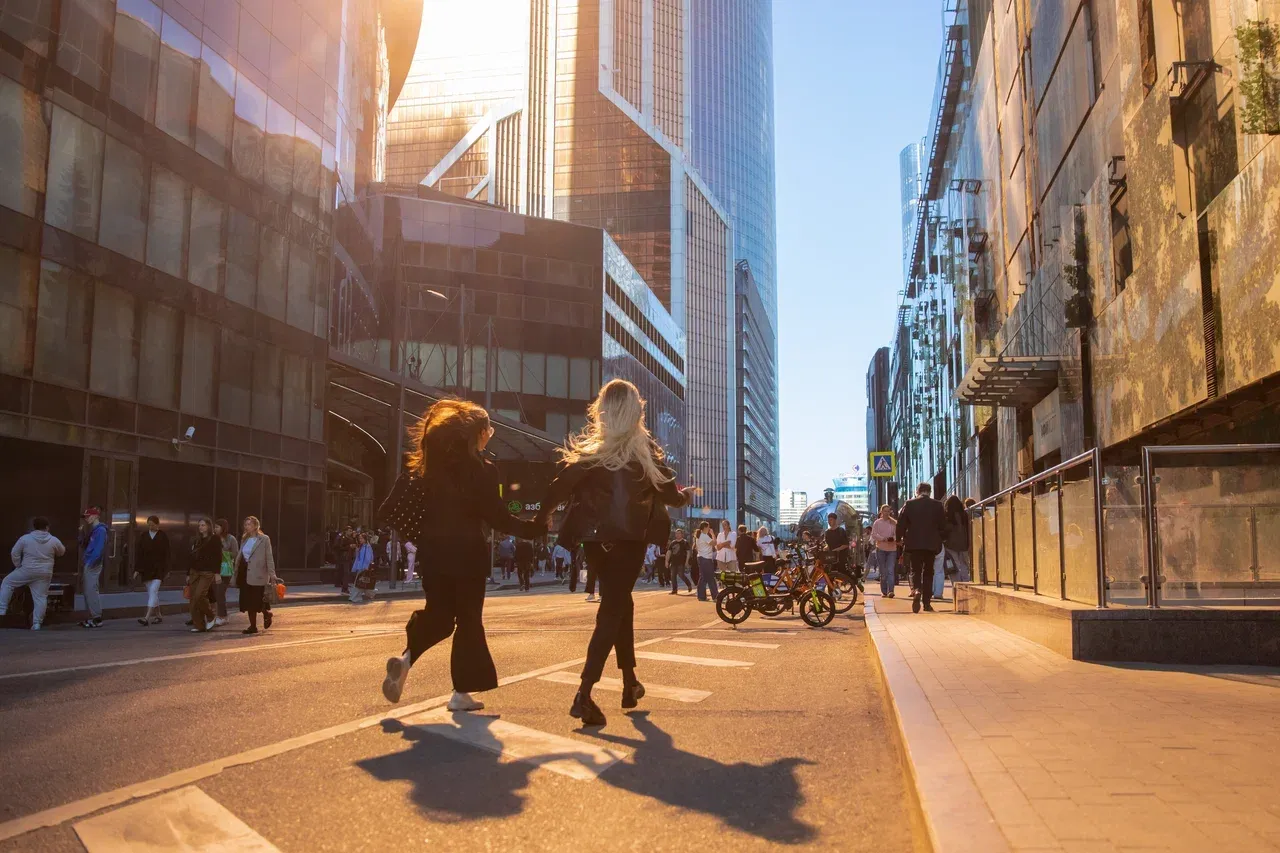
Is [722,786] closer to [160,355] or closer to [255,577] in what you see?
[255,577]

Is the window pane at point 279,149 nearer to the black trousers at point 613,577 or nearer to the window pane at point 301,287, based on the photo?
the window pane at point 301,287

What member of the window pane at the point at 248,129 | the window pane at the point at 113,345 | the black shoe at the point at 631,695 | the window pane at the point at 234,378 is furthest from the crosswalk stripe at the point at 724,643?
the window pane at the point at 248,129

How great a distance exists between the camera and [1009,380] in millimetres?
26672

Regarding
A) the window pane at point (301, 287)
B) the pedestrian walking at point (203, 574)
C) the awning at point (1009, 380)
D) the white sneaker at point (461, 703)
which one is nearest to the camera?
the white sneaker at point (461, 703)

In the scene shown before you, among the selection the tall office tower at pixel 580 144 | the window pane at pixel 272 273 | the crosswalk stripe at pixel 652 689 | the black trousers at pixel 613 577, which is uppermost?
the tall office tower at pixel 580 144

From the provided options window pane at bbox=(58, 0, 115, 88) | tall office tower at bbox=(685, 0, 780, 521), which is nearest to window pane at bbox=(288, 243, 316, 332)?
window pane at bbox=(58, 0, 115, 88)

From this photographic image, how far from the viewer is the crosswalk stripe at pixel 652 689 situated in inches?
290

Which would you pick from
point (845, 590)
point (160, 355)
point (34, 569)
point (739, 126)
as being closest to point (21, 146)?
point (160, 355)

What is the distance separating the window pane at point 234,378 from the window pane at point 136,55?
20.2ft

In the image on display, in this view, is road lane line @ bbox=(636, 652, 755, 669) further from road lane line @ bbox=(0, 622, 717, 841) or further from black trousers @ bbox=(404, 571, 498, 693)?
black trousers @ bbox=(404, 571, 498, 693)

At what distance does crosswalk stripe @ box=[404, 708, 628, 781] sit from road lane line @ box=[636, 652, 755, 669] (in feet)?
12.7

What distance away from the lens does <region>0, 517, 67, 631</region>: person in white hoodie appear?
14859 millimetres

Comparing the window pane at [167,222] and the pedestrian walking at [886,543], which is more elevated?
the window pane at [167,222]

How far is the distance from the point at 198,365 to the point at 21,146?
757 centimetres
